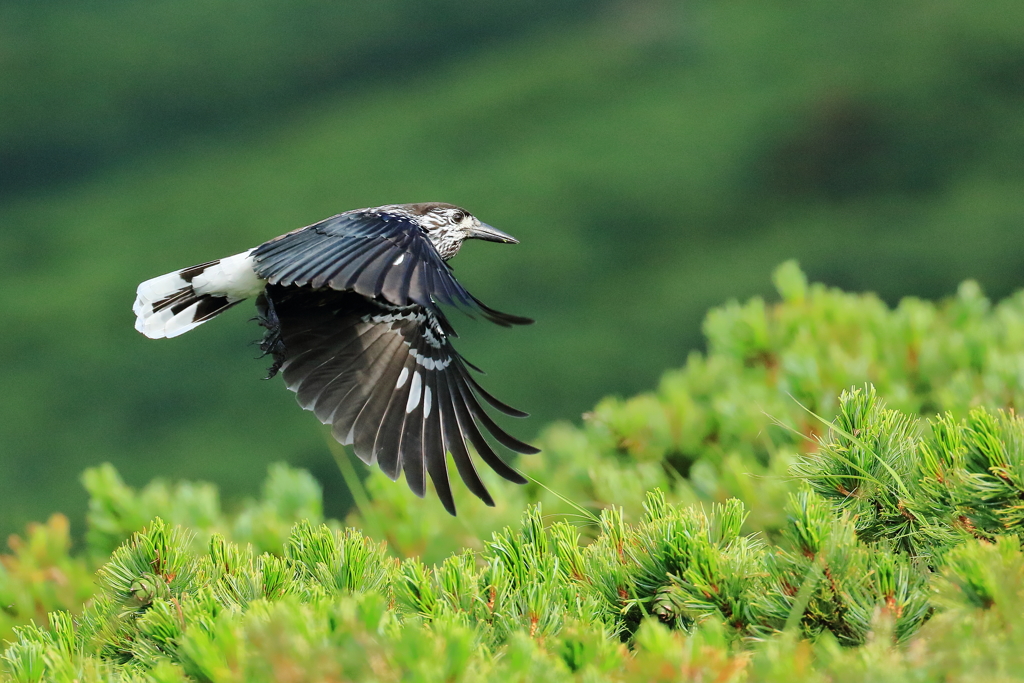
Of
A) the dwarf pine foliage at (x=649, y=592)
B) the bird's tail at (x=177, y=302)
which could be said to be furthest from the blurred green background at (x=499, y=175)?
the dwarf pine foliage at (x=649, y=592)

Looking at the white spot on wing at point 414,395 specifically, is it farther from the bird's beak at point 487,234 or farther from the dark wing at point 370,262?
the bird's beak at point 487,234

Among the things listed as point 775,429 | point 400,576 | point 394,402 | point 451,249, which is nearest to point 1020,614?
point 400,576

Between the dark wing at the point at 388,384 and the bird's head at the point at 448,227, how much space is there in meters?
0.33

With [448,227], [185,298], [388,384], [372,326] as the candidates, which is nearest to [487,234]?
[448,227]

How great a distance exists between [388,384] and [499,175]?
5476 millimetres

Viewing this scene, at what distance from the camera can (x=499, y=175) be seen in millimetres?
8055

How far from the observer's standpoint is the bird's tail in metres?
3.02

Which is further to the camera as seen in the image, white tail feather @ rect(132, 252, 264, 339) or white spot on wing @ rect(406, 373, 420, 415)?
white tail feather @ rect(132, 252, 264, 339)

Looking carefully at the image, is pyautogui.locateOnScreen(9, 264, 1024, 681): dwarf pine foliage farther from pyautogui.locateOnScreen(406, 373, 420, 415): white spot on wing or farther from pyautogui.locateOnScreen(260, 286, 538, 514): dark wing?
pyautogui.locateOnScreen(406, 373, 420, 415): white spot on wing

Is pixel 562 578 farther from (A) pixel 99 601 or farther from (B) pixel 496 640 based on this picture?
(A) pixel 99 601

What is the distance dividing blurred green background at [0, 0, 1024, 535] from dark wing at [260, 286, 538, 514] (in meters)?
3.40

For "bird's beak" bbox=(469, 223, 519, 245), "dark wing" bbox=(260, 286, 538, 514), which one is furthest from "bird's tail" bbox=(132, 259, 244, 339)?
"bird's beak" bbox=(469, 223, 519, 245)

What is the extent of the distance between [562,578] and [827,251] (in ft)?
21.1

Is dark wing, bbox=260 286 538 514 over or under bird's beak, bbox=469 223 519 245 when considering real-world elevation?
under
